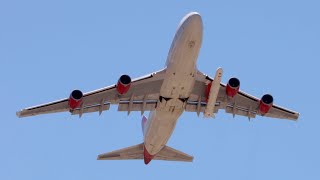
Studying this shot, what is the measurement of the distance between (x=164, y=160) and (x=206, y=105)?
828cm

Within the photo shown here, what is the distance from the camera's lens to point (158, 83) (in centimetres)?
4628

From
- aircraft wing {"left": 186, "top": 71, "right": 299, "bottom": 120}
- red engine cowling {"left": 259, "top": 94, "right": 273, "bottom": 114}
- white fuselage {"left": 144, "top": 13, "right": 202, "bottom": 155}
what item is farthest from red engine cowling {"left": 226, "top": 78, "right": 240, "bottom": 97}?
white fuselage {"left": 144, "top": 13, "right": 202, "bottom": 155}

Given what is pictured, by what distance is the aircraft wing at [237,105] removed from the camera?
48.6m

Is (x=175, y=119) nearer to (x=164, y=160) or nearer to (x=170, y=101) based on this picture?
(x=170, y=101)

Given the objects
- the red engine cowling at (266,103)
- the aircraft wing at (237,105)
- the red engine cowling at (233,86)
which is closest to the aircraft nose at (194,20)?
the red engine cowling at (233,86)

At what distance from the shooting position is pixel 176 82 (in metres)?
43.8

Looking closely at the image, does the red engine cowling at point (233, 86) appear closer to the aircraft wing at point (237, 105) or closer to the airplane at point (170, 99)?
the airplane at point (170, 99)

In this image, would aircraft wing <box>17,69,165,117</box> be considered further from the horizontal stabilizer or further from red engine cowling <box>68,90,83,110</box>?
the horizontal stabilizer

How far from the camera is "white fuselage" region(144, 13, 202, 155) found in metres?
41.6

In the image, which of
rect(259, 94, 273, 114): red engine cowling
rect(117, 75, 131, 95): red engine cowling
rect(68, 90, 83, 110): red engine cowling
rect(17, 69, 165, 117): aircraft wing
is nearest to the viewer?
rect(117, 75, 131, 95): red engine cowling

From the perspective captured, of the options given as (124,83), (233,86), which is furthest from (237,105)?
(124,83)

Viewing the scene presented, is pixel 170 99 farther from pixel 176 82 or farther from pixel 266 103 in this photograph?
pixel 266 103

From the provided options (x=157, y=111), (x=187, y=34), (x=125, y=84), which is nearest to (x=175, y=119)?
(x=157, y=111)

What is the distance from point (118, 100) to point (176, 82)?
5.51 m
